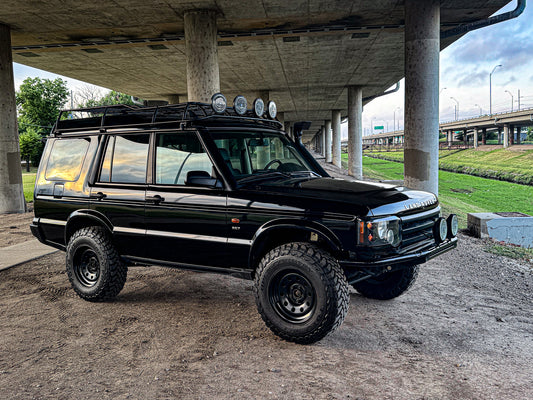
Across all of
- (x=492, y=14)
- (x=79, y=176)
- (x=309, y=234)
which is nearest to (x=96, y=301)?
(x=79, y=176)

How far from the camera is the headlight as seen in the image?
394 cm

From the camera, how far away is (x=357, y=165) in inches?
1304

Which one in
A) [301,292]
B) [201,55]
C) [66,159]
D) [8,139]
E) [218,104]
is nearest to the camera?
[301,292]

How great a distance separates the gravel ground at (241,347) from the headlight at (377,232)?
1055 millimetres

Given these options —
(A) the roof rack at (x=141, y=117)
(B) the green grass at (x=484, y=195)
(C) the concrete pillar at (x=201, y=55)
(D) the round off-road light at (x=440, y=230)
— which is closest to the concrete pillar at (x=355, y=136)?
(B) the green grass at (x=484, y=195)

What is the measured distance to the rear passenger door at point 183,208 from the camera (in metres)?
4.63

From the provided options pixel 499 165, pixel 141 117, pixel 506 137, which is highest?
pixel 506 137

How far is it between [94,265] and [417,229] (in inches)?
155

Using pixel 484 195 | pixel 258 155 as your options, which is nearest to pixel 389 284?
pixel 258 155

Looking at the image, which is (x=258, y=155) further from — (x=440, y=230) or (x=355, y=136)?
A: (x=355, y=136)

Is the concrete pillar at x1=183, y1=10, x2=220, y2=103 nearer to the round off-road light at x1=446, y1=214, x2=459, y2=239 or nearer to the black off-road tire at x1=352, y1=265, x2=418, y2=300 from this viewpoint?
the black off-road tire at x1=352, y1=265, x2=418, y2=300

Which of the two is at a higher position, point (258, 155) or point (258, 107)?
point (258, 107)

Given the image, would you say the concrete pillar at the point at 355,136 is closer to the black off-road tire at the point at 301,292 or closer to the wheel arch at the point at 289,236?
the wheel arch at the point at 289,236

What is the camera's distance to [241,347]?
425 centimetres
